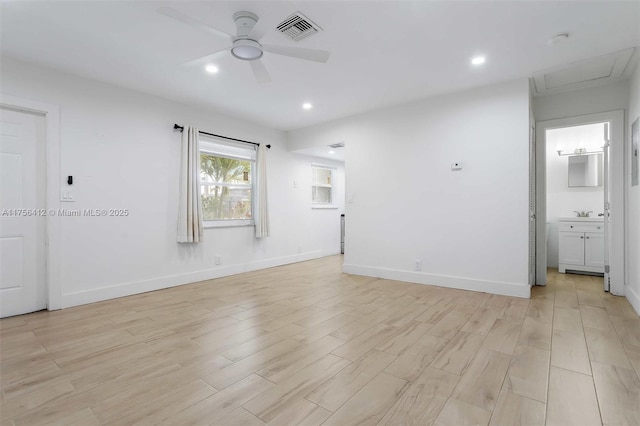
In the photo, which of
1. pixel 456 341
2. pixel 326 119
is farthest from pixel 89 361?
pixel 326 119

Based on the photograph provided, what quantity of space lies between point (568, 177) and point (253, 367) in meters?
5.91

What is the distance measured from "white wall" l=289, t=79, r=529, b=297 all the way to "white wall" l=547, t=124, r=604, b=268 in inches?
98.6

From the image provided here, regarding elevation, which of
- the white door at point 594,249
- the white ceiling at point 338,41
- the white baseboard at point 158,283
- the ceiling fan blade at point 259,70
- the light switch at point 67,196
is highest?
the white ceiling at point 338,41

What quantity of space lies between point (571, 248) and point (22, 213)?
721 cm

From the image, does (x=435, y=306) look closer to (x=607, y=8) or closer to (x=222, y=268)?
(x=607, y=8)

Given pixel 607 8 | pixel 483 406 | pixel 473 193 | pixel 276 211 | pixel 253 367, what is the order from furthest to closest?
1. pixel 276 211
2. pixel 473 193
3. pixel 607 8
4. pixel 253 367
5. pixel 483 406

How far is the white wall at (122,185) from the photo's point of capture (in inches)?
130

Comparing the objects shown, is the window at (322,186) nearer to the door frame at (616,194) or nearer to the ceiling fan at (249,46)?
the ceiling fan at (249,46)

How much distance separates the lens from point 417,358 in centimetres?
206

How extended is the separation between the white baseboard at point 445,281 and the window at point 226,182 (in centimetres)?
205

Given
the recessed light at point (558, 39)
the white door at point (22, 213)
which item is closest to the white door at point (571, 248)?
the recessed light at point (558, 39)

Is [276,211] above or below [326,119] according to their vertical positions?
below

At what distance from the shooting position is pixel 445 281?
3.97 m

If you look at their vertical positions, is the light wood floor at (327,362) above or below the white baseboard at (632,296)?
below
